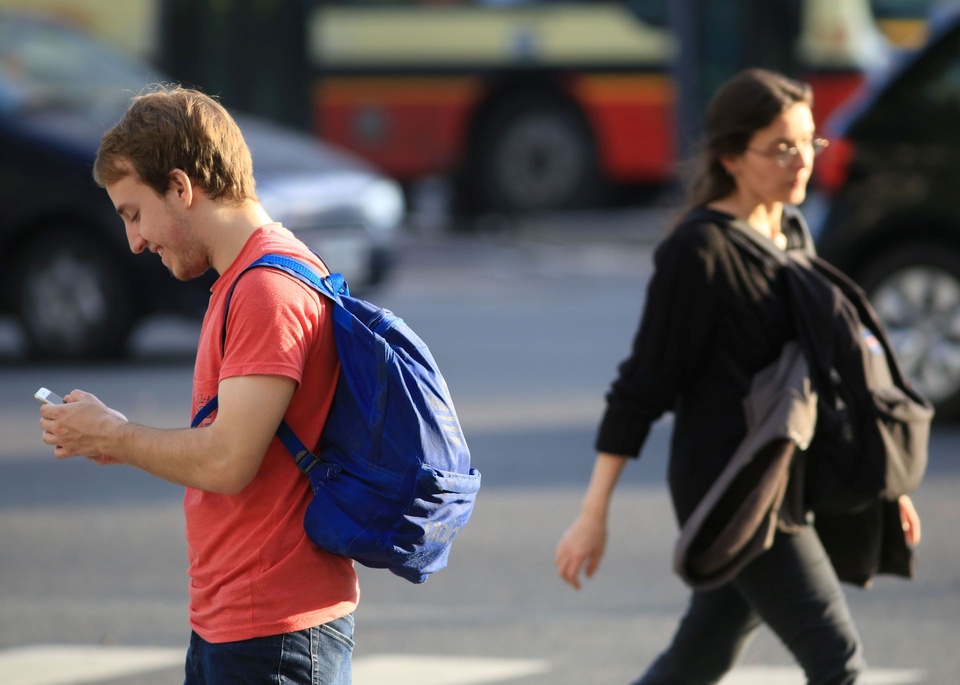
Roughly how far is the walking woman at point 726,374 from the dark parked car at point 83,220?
6.31m

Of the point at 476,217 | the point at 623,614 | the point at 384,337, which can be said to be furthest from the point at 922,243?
the point at 476,217

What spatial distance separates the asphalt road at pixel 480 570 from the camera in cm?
488

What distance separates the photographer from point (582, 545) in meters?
3.50

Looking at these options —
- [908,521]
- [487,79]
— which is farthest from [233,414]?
[487,79]

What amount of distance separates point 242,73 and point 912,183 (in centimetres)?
1120

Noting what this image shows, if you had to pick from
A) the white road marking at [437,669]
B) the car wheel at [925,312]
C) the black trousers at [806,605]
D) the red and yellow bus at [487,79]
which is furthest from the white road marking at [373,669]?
the red and yellow bus at [487,79]

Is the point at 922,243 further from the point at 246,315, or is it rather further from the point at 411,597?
the point at 246,315

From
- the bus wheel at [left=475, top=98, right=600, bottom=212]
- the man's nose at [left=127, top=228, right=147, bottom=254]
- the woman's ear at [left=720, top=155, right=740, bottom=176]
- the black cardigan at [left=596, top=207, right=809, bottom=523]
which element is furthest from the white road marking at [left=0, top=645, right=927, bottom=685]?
the bus wheel at [left=475, top=98, right=600, bottom=212]

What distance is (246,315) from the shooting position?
2.48m

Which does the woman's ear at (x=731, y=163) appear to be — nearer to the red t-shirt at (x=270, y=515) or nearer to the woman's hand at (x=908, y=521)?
the woman's hand at (x=908, y=521)

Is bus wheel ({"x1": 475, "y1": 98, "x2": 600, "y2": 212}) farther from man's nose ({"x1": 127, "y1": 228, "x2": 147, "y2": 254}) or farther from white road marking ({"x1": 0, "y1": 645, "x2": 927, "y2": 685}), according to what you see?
man's nose ({"x1": 127, "y1": 228, "x2": 147, "y2": 254})

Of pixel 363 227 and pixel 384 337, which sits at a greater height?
pixel 384 337

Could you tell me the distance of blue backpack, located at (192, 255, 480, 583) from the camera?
2.50m

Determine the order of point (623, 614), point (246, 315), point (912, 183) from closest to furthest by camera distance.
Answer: point (246, 315) → point (623, 614) → point (912, 183)
